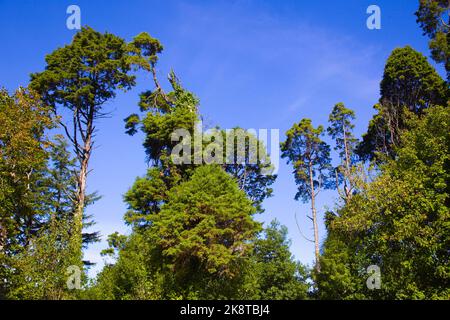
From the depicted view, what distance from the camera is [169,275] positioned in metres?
20.1

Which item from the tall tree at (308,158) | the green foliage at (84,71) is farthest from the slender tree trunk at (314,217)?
the green foliage at (84,71)

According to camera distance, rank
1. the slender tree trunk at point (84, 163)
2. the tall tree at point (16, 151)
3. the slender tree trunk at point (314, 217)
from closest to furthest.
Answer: the tall tree at point (16, 151), the slender tree trunk at point (84, 163), the slender tree trunk at point (314, 217)

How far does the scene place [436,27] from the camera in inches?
1043

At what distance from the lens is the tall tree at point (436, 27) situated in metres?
25.0

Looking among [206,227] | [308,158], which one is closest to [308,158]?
[308,158]

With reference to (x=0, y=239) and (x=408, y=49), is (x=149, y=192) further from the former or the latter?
(x=408, y=49)

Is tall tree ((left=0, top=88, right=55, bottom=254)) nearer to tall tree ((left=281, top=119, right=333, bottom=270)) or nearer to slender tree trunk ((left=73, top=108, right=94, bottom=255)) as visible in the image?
slender tree trunk ((left=73, top=108, right=94, bottom=255))

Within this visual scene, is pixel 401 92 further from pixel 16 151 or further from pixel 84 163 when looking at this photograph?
pixel 16 151

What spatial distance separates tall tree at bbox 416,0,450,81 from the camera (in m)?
25.0

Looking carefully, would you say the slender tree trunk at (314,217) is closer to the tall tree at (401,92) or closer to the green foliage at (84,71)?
the tall tree at (401,92)
